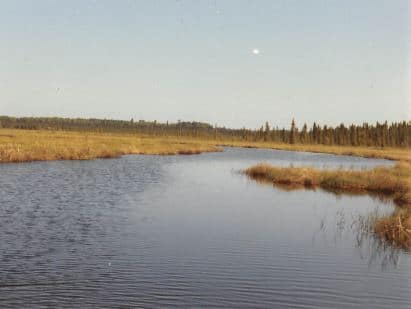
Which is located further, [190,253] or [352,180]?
[352,180]

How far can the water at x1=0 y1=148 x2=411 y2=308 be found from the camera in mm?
10398

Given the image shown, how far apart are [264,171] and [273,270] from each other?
87.0ft

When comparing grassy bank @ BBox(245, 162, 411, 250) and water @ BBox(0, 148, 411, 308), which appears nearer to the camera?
water @ BBox(0, 148, 411, 308)

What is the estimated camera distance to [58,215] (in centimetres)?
1945

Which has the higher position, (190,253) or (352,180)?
(352,180)

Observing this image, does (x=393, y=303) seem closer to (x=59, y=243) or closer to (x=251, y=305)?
(x=251, y=305)

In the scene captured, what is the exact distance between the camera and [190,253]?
1398 centimetres

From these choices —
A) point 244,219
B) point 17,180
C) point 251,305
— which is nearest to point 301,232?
point 244,219

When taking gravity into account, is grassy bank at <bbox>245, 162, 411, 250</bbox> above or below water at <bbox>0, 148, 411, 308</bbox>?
above

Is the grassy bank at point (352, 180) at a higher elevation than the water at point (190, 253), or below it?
higher

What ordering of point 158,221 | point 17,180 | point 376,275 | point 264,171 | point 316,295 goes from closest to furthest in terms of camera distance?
point 316,295
point 376,275
point 158,221
point 17,180
point 264,171

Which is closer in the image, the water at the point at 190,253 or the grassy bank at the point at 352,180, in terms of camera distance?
the water at the point at 190,253

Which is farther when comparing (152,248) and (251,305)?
(152,248)

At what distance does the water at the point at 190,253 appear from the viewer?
10.4m
